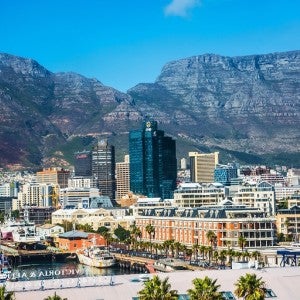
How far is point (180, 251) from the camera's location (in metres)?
152

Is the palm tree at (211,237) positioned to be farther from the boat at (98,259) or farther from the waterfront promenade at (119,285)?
the waterfront promenade at (119,285)

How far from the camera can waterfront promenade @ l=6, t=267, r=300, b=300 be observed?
2414 inches

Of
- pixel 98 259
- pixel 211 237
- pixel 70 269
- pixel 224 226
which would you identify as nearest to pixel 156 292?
pixel 211 237

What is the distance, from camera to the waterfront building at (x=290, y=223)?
170625mm

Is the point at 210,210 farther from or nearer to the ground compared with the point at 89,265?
farther from the ground

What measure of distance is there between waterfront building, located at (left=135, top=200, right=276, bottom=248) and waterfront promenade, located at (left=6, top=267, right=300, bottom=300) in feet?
249

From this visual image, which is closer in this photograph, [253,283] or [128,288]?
[253,283]

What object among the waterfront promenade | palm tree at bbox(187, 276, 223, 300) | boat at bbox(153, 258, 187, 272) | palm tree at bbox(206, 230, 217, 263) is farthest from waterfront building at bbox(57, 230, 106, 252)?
palm tree at bbox(187, 276, 223, 300)

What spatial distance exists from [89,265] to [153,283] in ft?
340

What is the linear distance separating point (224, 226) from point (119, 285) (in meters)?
84.1

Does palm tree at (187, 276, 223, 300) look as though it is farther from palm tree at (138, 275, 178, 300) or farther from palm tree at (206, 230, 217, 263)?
palm tree at (206, 230, 217, 263)

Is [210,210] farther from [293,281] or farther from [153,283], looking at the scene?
[153,283]

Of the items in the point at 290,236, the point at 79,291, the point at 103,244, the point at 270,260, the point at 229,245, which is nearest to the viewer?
the point at 79,291

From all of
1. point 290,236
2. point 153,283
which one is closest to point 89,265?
point 290,236
